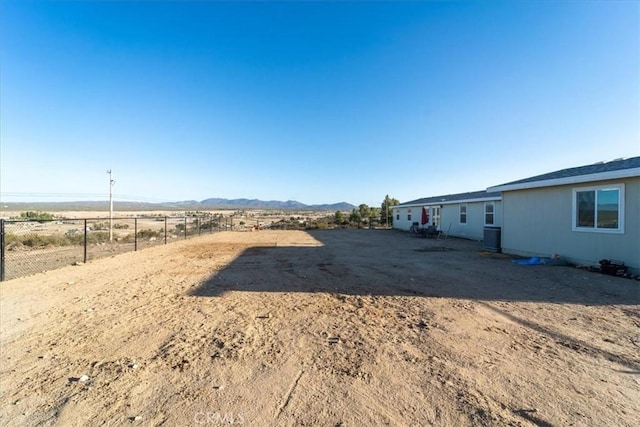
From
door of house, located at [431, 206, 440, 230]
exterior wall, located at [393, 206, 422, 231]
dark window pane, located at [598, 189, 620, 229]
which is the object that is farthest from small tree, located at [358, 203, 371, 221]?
dark window pane, located at [598, 189, 620, 229]

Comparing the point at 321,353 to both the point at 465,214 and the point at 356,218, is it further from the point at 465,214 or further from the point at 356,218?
the point at 356,218

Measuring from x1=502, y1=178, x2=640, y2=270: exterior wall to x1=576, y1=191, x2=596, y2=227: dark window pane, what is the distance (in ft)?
0.67

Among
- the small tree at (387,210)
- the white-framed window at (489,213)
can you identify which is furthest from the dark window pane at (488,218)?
the small tree at (387,210)

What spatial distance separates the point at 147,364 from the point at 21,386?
3.41 ft

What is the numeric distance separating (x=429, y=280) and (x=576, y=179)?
549cm

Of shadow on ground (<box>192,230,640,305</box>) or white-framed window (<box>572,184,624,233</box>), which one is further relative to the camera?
white-framed window (<box>572,184,624,233</box>)

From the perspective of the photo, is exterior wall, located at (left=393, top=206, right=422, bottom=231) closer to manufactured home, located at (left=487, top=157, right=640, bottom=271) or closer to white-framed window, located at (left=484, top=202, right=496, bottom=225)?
white-framed window, located at (left=484, top=202, right=496, bottom=225)

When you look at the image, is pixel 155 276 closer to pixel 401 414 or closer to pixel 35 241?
pixel 401 414

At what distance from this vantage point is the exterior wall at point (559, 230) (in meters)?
7.48

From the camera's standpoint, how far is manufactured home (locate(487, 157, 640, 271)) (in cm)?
753

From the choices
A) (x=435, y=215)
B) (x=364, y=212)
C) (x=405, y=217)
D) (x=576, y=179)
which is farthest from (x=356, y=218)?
(x=576, y=179)

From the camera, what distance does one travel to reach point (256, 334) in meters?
4.06

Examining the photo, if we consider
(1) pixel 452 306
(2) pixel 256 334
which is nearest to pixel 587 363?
(1) pixel 452 306

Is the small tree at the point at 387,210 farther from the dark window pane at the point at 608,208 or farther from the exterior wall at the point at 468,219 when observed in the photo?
the dark window pane at the point at 608,208
